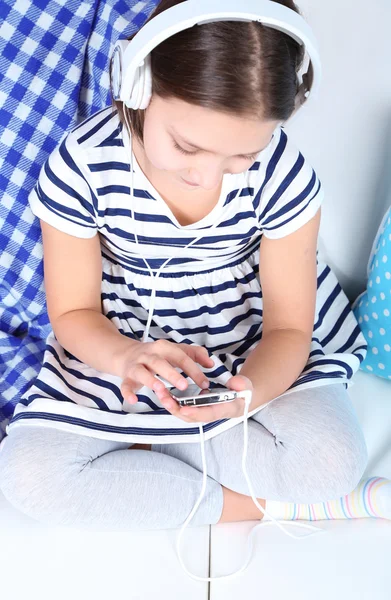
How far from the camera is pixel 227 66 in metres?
0.76

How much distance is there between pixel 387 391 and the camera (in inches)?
46.0

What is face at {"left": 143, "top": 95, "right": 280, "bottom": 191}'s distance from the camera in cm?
78

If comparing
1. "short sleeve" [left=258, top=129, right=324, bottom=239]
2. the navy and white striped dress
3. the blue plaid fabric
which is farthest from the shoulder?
"short sleeve" [left=258, top=129, right=324, bottom=239]

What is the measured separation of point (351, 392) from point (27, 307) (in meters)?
0.54

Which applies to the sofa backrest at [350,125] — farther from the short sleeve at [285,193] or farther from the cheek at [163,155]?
the cheek at [163,155]

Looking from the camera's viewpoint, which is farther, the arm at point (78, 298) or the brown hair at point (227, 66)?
the arm at point (78, 298)

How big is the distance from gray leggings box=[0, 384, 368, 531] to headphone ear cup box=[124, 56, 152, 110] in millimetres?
429

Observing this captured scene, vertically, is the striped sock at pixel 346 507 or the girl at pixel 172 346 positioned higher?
the girl at pixel 172 346

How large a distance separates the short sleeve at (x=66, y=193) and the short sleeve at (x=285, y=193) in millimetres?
238

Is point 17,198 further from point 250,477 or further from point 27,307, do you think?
point 250,477

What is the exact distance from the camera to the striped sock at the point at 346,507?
3.18ft

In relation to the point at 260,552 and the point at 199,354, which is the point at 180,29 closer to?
the point at 199,354

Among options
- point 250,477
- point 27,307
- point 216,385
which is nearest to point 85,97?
point 27,307

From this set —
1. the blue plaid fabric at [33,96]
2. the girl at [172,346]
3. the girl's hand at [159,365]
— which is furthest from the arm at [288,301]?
the blue plaid fabric at [33,96]
